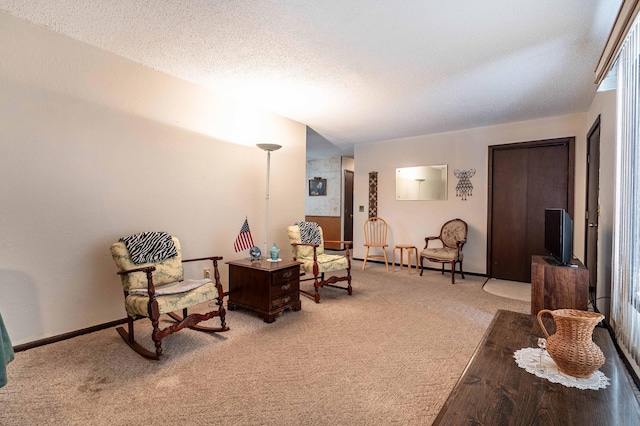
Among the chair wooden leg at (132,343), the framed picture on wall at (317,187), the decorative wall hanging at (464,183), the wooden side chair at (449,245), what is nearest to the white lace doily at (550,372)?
the chair wooden leg at (132,343)

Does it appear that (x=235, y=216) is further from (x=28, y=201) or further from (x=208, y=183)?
(x=28, y=201)

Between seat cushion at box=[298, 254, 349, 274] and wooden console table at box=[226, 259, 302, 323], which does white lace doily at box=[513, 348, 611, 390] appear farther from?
seat cushion at box=[298, 254, 349, 274]

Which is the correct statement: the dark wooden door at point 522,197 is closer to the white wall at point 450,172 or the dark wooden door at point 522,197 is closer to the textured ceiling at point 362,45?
the white wall at point 450,172

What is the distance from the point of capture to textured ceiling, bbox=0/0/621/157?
2139mm

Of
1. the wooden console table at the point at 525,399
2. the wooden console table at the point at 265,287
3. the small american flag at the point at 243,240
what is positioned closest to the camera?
the wooden console table at the point at 525,399

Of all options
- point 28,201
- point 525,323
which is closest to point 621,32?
point 525,323

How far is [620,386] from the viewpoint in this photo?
1087 millimetres

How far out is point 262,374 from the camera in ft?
6.66

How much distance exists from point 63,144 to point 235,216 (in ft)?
6.03

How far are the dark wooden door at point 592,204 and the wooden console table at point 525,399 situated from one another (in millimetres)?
2931

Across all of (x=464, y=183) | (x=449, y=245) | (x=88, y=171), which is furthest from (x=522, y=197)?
(x=88, y=171)

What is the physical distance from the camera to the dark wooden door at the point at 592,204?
3.51 metres

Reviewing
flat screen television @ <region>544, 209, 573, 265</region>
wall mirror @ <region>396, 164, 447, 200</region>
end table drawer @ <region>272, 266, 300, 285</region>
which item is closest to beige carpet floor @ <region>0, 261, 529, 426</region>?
end table drawer @ <region>272, 266, 300, 285</region>

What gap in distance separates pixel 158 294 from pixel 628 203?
3267 millimetres
